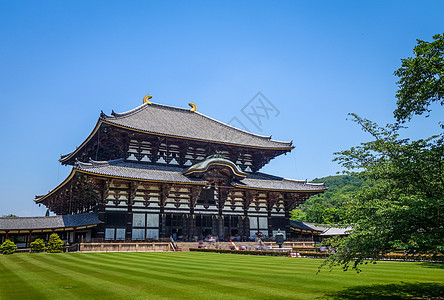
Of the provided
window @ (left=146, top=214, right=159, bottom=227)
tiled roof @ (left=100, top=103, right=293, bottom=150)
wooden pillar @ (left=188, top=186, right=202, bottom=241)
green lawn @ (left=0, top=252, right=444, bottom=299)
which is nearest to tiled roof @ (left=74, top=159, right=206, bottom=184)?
wooden pillar @ (left=188, top=186, right=202, bottom=241)

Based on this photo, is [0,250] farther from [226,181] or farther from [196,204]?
[226,181]

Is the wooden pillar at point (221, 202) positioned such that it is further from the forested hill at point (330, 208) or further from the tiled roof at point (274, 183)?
the forested hill at point (330, 208)

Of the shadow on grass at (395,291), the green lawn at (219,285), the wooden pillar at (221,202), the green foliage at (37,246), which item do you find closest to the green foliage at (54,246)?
the green foliage at (37,246)

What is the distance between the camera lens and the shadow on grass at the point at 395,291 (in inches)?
411

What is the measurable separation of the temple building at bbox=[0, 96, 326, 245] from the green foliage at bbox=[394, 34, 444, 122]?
2887 cm

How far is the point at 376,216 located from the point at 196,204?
111 feet

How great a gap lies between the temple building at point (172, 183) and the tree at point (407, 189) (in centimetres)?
2798

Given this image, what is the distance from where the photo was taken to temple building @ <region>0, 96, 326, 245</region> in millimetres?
36906

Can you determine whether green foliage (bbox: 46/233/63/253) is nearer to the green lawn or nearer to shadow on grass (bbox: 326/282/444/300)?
the green lawn

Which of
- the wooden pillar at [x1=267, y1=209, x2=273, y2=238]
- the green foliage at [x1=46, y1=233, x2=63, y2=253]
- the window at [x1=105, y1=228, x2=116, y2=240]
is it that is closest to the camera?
the green foliage at [x1=46, y1=233, x2=63, y2=253]

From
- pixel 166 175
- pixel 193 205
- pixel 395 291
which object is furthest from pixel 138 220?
pixel 395 291

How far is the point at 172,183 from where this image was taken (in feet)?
127

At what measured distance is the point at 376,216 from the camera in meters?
10.1

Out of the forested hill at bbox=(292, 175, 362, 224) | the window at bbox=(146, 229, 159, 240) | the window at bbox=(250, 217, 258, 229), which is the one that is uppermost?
the forested hill at bbox=(292, 175, 362, 224)
